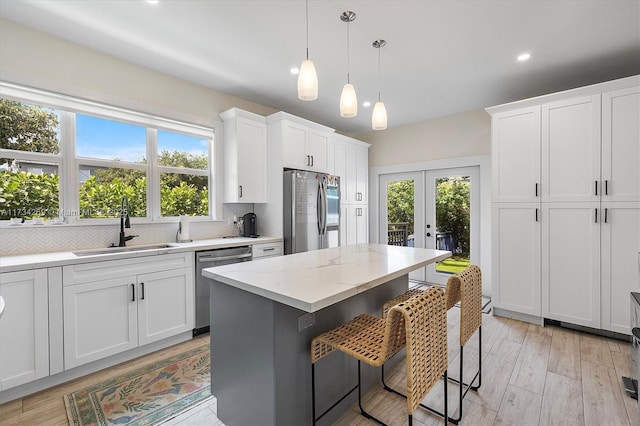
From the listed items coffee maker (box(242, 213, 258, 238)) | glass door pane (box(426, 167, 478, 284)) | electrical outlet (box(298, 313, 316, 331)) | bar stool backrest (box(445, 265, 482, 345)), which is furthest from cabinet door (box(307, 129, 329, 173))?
electrical outlet (box(298, 313, 316, 331))

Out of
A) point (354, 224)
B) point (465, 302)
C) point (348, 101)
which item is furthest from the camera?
point (354, 224)

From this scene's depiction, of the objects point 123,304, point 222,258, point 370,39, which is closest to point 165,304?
point 123,304

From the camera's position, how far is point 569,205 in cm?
304

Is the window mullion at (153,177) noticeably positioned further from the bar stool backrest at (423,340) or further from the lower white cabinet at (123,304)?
the bar stool backrest at (423,340)

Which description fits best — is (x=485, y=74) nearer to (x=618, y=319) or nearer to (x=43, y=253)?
(x=618, y=319)

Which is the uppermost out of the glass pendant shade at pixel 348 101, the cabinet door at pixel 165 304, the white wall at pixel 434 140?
the white wall at pixel 434 140

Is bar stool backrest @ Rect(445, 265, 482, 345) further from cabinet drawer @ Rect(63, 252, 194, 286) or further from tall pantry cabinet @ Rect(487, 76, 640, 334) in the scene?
cabinet drawer @ Rect(63, 252, 194, 286)

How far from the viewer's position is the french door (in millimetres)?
4586

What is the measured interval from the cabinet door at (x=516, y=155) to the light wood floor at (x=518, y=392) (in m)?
1.55

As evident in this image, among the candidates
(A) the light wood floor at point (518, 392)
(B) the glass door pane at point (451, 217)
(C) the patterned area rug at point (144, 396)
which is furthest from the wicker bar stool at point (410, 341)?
(B) the glass door pane at point (451, 217)

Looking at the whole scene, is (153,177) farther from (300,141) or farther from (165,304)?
(300,141)

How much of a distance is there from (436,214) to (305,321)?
154 inches

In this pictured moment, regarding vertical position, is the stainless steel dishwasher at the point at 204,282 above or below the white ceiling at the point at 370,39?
below

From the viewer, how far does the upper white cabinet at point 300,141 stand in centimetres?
385
